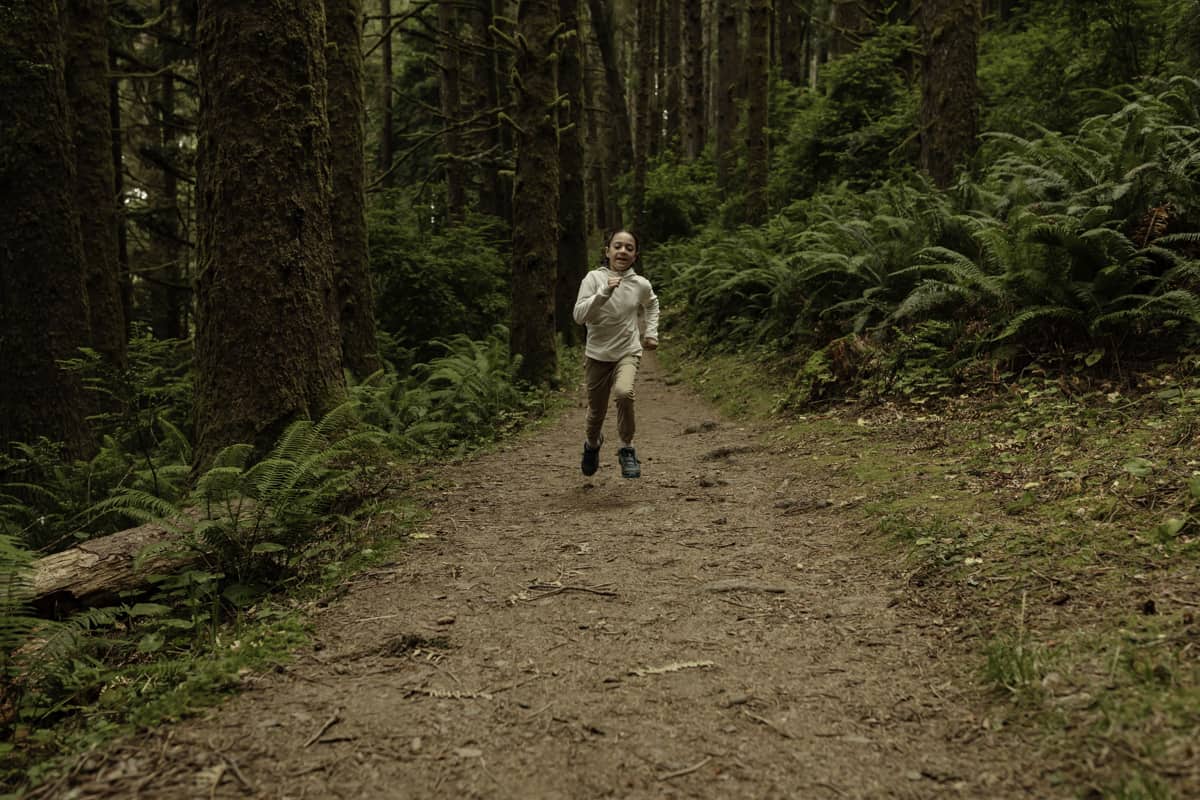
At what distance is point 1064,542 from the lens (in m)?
3.70

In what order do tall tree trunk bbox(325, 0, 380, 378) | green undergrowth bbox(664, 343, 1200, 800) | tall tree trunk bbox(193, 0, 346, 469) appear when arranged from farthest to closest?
tall tree trunk bbox(325, 0, 380, 378) < tall tree trunk bbox(193, 0, 346, 469) < green undergrowth bbox(664, 343, 1200, 800)

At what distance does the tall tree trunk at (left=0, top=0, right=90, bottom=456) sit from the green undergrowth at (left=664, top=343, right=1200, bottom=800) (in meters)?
7.99

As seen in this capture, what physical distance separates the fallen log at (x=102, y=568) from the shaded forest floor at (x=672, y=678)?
105 centimetres

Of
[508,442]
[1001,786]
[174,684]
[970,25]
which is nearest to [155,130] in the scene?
[508,442]

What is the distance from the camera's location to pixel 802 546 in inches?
184

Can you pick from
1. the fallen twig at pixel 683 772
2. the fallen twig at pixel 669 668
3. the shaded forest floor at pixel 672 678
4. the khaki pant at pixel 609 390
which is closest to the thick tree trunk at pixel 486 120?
the khaki pant at pixel 609 390

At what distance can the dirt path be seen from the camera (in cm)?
237

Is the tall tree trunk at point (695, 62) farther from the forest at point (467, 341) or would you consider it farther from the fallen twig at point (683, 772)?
the fallen twig at point (683, 772)

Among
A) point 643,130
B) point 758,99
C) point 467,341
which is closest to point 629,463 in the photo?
point 467,341

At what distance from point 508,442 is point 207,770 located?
6170mm

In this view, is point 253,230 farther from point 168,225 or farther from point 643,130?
point 643,130

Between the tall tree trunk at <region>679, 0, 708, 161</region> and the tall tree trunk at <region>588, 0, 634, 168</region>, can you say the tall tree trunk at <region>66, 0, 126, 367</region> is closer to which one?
the tall tree trunk at <region>588, 0, 634, 168</region>

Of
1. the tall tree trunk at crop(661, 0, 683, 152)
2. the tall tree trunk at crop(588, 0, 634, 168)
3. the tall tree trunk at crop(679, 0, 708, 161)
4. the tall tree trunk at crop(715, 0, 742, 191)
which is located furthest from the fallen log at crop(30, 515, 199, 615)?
the tall tree trunk at crop(661, 0, 683, 152)

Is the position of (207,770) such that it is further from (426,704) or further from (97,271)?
(97,271)
